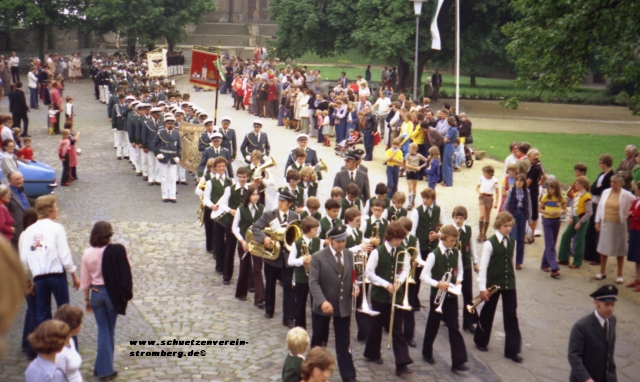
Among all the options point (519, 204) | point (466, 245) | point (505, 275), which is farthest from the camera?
point (519, 204)

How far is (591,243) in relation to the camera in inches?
573

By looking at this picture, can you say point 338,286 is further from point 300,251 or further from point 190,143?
point 190,143

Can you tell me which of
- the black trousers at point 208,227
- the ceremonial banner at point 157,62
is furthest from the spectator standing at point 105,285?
the ceremonial banner at point 157,62

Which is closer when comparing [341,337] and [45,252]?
[45,252]

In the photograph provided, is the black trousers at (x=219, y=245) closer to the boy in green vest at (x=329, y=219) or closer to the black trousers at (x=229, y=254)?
the black trousers at (x=229, y=254)

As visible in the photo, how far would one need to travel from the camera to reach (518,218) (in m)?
13.6

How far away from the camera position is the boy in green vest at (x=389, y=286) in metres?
9.04

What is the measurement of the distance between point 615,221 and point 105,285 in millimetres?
8584

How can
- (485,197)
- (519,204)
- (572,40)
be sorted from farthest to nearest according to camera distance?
(485,197) → (572,40) → (519,204)

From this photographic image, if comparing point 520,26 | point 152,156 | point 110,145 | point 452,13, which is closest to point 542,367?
point 520,26

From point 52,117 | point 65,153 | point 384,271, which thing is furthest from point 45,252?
point 52,117

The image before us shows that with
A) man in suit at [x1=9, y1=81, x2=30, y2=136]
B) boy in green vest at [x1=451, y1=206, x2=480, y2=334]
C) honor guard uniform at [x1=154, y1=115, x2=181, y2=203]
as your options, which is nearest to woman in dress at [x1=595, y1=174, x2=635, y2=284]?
boy in green vest at [x1=451, y1=206, x2=480, y2=334]

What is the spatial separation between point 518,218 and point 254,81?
23.0 metres

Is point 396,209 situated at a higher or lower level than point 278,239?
higher
